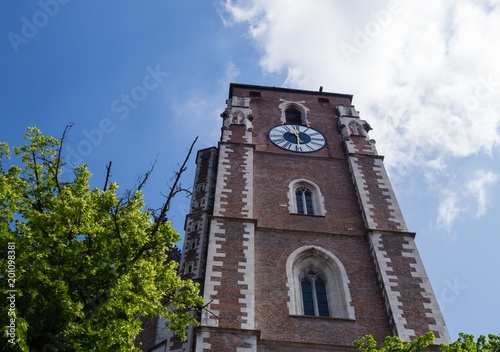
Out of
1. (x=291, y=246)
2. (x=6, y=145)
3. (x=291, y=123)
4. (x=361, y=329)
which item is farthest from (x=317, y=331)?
(x=291, y=123)

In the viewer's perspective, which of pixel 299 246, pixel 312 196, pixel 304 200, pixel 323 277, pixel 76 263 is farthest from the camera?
pixel 312 196

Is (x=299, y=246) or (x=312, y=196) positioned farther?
(x=312, y=196)

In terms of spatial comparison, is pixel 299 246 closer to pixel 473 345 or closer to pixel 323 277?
pixel 323 277

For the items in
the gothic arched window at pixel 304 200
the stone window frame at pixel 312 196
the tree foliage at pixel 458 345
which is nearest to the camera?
the tree foliage at pixel 458 345

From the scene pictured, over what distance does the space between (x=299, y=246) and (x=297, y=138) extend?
8872mm

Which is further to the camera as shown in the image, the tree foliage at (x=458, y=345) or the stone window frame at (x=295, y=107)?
the stone window frame at (x=295, y=107)

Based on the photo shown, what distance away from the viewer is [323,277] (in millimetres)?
17750

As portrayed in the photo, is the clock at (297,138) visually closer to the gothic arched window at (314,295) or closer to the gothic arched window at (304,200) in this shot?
the gothic arched window at (304,200)

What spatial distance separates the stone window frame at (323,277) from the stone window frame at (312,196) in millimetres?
2539

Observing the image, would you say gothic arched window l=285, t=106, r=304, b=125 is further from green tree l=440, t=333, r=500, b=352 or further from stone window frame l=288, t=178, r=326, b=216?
green tree l=440, t=333, r=500, b=352

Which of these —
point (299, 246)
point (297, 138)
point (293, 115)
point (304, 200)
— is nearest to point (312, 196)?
point (304, 200)

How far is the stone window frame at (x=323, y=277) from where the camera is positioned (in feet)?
52.9

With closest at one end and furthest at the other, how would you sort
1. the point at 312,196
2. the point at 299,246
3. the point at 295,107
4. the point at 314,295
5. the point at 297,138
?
the point at 314,295
the point at 299,246
the point at 312,196
the point at 297,138
the point at 295,107

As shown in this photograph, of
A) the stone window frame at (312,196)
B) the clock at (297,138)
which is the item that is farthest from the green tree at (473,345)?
the clock at (297,138)
